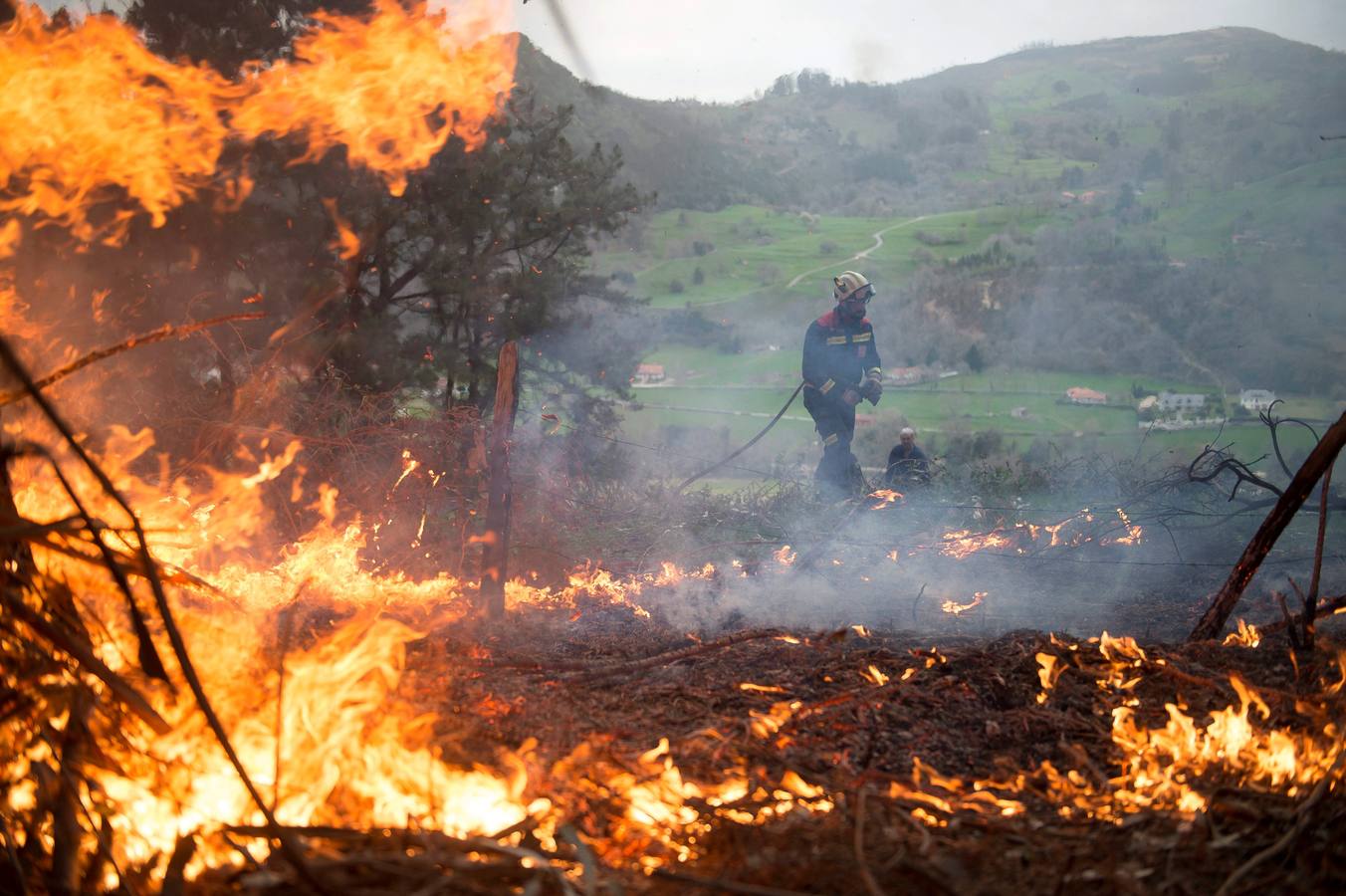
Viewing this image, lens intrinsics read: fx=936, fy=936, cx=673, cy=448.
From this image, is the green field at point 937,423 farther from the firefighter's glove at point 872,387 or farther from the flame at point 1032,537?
the flame at point 1032,537

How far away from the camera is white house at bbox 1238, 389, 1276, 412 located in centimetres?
1819

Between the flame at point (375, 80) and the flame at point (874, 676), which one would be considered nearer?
the flame at point (874, 676)

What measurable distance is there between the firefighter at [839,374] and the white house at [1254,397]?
11878mm

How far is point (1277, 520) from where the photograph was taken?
424 cm

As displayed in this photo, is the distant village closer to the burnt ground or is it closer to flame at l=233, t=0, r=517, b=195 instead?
flame at l=233, t=0, r=517, b=195

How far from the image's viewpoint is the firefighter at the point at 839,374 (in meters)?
10.0

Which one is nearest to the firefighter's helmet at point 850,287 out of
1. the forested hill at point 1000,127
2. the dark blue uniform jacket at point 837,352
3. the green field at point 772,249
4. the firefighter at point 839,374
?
the firefighter at point 839,374

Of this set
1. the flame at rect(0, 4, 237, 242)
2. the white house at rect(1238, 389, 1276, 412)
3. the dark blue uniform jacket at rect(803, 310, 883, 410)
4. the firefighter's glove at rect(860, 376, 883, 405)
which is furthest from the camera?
the white house at rect(1238, 389, 1276, 412)

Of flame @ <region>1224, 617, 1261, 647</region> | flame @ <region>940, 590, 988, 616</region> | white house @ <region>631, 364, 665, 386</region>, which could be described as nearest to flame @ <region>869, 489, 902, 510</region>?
flame @ <region>940, 590, 988, 616</region>

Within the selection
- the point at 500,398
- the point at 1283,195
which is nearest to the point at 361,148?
the point at 500,398

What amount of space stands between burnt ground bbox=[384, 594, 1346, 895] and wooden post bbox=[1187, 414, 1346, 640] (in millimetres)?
274

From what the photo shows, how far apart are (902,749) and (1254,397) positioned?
18.4 m

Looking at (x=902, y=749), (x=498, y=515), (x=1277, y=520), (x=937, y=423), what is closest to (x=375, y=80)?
(x=498, y=515)

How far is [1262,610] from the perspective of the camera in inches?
284
